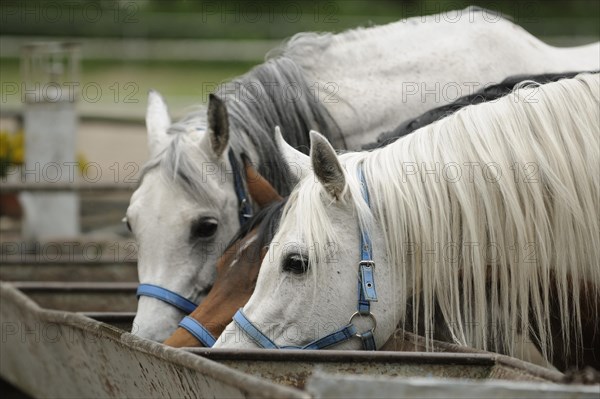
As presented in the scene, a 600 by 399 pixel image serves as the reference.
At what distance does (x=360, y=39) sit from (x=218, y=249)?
133 centimetres

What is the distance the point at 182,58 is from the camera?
22781 mm

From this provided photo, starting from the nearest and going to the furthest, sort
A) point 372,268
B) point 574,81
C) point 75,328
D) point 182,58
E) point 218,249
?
point 372,268, point 574,81, point 75,328, point 218,249, point 182,58

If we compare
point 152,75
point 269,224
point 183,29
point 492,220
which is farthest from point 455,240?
point 183,29

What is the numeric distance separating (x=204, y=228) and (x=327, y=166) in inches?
48.6

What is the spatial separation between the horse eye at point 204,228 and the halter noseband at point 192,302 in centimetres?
12

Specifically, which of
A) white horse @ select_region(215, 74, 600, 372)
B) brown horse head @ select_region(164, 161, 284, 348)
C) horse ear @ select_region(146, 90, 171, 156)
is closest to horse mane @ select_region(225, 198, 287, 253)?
brown horse head @ select_region(164, 161, 284, 348)

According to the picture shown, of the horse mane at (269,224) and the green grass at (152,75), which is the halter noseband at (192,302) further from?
the green grass at (152,75)

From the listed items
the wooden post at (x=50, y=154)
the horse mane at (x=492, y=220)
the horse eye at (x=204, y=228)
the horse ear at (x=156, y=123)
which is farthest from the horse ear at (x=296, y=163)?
the wooden post at (x=50, y=154)

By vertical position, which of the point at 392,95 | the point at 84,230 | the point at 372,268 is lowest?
the point at 84,230

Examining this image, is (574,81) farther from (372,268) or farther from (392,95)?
(392,95)

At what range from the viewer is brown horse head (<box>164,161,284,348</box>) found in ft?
11.0

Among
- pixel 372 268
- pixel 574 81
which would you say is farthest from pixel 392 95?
pixel 372 268

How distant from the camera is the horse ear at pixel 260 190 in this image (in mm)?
3945

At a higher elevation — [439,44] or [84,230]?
[439,44]
